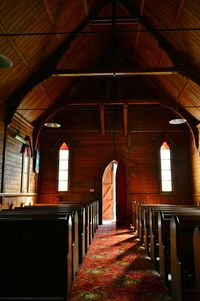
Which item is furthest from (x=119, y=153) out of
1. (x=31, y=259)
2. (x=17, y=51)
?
(x=31, y=259)

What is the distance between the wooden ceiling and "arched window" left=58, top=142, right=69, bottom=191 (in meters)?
1.95

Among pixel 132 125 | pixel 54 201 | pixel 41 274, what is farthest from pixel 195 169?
pixel 41 274

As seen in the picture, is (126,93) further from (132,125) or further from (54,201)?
(54,201)

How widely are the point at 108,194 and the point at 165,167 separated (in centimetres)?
391

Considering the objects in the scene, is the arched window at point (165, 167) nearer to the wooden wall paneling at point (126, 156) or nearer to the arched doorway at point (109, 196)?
the wooden wall paneling at point (126, 156)

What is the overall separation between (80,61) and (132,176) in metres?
5.34

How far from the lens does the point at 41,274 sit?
2811mm

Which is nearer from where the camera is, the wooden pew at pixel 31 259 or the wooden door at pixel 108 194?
the wooden pew at pixel 31 259

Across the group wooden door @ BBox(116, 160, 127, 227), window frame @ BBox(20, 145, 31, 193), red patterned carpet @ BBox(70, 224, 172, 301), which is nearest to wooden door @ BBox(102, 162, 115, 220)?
wooden door @ BBox(116, 160, 127, 227)

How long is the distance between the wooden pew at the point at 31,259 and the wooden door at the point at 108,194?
11.2 m

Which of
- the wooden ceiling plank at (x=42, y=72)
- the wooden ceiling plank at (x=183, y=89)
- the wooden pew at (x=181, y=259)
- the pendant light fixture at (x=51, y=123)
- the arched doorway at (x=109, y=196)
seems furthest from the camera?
the arched doorway at (x=109, y=196)

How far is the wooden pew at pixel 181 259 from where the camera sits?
276cm

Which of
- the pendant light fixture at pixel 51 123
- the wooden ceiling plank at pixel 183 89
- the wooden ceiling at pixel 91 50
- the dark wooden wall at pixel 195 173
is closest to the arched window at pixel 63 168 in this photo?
the pendant light fixture at pixel 51 123

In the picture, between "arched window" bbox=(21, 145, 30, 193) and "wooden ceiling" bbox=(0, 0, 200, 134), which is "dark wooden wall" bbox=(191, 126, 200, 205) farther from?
"arched window" bbox=(21, 145, 30, 193)
